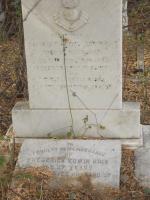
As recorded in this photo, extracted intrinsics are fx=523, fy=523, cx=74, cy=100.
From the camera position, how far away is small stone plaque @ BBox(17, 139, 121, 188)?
12.5 ft

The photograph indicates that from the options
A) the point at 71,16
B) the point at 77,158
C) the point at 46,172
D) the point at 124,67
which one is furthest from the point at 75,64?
the point at 124,67

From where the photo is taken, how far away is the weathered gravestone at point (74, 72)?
4035 millimetres

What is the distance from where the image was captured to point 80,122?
4336 millimetres

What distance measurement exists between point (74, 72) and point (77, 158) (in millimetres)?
718

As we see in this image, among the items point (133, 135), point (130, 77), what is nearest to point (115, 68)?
point (133, 135)

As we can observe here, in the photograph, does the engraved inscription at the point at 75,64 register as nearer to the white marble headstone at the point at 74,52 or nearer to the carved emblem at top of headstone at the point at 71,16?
the white marble headstone at the point at 74,52

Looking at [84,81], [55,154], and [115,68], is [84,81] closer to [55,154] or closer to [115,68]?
[115,68]

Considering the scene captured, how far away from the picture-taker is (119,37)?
406 cm

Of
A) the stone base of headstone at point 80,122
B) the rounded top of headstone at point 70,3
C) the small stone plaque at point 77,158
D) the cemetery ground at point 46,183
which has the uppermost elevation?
the rounded top of headstone at point 70,3

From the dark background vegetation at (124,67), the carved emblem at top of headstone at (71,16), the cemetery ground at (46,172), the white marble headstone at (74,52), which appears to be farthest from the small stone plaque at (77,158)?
the dark background vegetation at (124,67)

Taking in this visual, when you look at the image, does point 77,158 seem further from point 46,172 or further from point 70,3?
point 70,3

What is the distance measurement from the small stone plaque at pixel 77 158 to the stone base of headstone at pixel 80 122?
168 millimetres

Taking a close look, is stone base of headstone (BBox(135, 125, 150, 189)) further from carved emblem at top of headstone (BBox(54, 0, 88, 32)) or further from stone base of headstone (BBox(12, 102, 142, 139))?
carved emblem at top of headstone (BBox(54, 0, 88, 32))

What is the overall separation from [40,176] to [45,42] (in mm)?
1069
